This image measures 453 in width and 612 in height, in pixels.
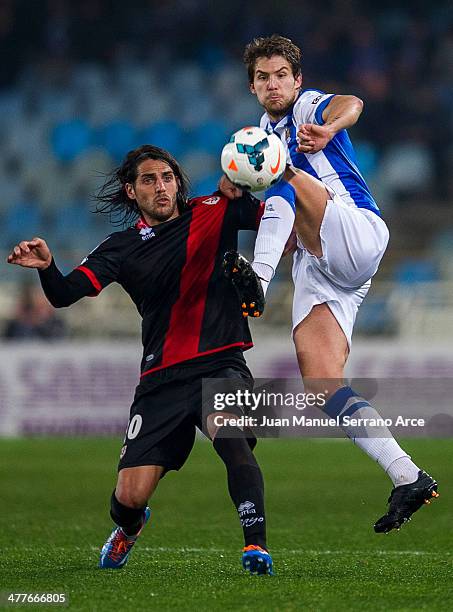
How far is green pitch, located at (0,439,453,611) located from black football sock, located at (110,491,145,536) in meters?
0.19

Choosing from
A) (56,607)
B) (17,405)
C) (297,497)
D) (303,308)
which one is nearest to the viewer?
(56,607)

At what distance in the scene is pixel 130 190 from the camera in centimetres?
573

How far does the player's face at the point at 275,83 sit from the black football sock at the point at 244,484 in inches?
67.0

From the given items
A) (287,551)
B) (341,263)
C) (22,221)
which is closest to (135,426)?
(341,263)

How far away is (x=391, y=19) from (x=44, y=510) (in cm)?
1503

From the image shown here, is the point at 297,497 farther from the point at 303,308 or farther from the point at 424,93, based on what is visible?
the point at 424,93

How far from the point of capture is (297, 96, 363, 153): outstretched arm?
5355 mm

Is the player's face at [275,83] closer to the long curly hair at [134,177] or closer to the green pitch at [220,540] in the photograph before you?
the long curly hair at [134,177]

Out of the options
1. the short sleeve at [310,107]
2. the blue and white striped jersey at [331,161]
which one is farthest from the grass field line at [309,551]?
the short sleeve at [310,107]

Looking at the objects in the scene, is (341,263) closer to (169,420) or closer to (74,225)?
(169,420)

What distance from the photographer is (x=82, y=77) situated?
21.3 m

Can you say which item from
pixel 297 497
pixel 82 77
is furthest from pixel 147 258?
pixel 82 77

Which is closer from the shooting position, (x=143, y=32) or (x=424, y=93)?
(x=424, y=93)

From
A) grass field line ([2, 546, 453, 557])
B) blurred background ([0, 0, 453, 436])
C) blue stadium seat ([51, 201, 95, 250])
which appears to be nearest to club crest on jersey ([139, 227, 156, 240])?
grass field line ([2, 546, 453, 557])
